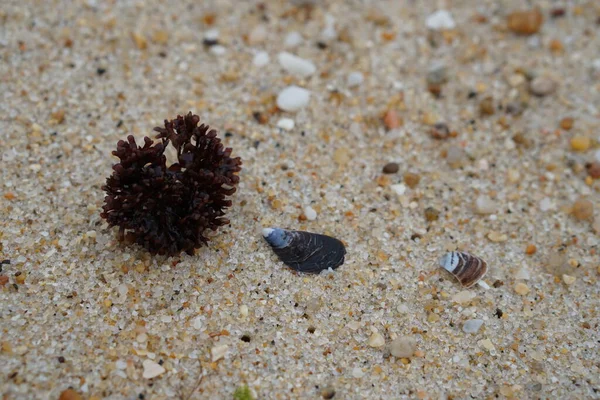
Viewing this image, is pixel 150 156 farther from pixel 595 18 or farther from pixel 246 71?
pixel 595 18

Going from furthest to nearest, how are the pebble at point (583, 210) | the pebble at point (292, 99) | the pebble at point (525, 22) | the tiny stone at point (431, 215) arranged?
the pebble at point (525, 22), the pebble at point (292, 99), the pebble at point (583, 210), the tiny stone at point (431, 215)

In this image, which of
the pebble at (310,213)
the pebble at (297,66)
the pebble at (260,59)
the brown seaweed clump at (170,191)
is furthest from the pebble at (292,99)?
the brown seaweed clump at (170,191)

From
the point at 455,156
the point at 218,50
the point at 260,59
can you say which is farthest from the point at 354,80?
the point at 218,50

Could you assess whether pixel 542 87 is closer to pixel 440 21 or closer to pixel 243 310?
pixel 440 21

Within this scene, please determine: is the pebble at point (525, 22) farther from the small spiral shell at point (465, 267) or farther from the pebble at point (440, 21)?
the small spiral shell at point (465, 267)

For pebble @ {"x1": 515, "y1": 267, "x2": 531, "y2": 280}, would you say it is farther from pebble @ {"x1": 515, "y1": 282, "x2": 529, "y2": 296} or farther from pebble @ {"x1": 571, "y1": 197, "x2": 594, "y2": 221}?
pebble @ {"x1": 571, "y1": 197, "x2": 594, "y2": 221}

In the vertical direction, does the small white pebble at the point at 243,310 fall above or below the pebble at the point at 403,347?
above

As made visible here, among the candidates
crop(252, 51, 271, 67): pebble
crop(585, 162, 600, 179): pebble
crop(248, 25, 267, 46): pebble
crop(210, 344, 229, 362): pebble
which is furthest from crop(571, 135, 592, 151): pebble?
crop(210, 344, 229, 362): pebble
